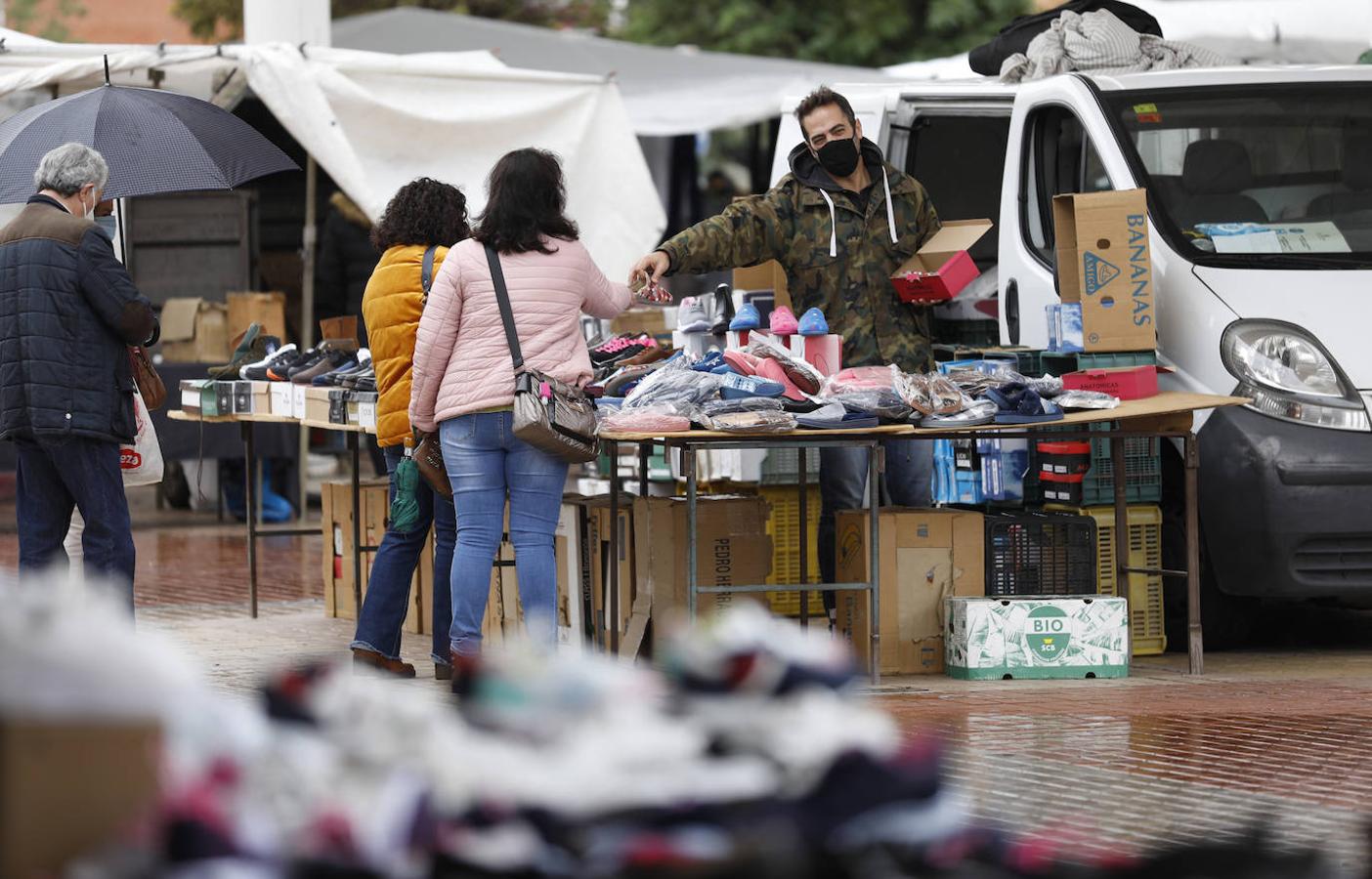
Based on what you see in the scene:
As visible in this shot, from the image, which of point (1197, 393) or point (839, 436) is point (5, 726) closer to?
point (839, 436)

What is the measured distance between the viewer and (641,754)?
2553 millimetres

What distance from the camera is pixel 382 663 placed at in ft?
27.3

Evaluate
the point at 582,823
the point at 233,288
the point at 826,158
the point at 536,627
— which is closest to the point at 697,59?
the point at 233,288

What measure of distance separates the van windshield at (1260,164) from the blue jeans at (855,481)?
139 centimetres

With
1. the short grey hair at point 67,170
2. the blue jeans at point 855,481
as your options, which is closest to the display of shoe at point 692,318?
the blue jeans at point 855,481

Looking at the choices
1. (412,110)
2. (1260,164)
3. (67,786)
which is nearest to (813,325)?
(1260,164)

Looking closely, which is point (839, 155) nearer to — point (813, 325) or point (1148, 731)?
point (813, 325)

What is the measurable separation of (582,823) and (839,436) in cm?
525

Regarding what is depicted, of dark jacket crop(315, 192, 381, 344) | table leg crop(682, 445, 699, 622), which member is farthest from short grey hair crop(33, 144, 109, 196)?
dark jacket crop(315, 192, 381, 344)

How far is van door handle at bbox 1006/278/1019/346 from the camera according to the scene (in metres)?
9.27

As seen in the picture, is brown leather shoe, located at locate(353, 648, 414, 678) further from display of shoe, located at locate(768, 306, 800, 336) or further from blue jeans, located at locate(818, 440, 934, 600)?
display of shoe, located at locate(768, 306, 800, 336)

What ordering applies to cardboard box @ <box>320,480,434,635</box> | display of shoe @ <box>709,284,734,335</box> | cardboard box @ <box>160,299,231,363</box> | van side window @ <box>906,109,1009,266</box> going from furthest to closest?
cardboard box @ <box>160,299,231,363</box> → van side window @ <box>906,109,1009,266</box> → cardboard box @ <box>320,480,434,635</box> → display of shoe @ <box>709,284,734,335</box>

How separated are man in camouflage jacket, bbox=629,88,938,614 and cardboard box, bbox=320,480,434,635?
2080 millimetres

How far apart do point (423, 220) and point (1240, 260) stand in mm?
3274
